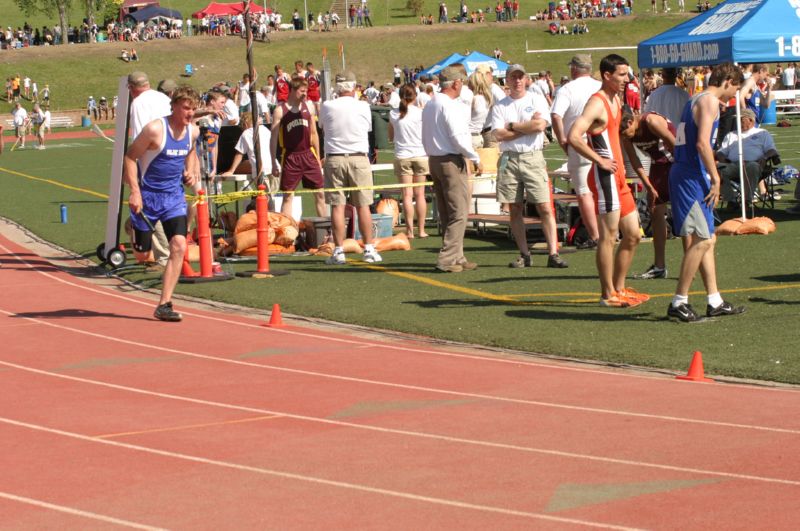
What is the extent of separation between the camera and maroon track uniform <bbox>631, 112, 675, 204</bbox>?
484 inches

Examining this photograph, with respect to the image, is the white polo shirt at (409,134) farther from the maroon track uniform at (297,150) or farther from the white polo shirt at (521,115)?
the white polo shirt at (521,115)

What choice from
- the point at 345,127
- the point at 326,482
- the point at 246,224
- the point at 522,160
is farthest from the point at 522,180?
the point at 326,482

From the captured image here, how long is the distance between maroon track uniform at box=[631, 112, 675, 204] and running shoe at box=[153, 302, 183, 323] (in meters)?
4.36

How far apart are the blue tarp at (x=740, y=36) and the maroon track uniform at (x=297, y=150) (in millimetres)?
5057

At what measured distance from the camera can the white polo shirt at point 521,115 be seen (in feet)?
44.0

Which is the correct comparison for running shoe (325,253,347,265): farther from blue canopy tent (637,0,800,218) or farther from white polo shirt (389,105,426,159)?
blue canopy tent (637,0,800,218)

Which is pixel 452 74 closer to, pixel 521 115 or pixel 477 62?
pixel 521 115

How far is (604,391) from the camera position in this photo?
820 cm

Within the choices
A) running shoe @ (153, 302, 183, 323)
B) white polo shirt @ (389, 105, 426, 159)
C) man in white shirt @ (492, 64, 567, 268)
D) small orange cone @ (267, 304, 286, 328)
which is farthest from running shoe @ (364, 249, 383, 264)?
running shoe @ (153, 302, 183, 323)

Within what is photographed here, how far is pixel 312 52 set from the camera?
80.6 meters

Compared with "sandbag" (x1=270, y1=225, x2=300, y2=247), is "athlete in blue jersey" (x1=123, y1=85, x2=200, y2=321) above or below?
above

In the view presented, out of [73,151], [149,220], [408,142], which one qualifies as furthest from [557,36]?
[149,220]

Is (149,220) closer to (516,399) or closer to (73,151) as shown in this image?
(516,399)

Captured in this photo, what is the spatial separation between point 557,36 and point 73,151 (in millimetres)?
46862
